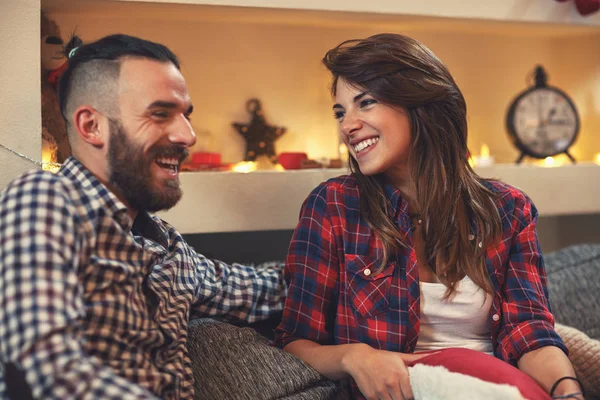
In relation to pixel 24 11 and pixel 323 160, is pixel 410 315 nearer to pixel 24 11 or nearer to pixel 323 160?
pixel 323 160

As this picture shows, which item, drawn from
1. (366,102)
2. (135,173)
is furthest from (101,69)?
(366,102)

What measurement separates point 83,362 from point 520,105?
2267mm

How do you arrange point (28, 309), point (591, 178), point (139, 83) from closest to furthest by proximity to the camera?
point (28, 309) < point (139, 83) < point (591, 178)

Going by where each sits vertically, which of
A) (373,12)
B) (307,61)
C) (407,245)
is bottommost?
(407,245)

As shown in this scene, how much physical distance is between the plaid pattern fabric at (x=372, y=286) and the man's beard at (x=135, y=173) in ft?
1.42

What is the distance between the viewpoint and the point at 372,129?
5.50ft

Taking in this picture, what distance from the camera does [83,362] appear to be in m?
1.07

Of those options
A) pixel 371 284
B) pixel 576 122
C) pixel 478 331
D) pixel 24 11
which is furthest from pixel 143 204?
pixel 576 122

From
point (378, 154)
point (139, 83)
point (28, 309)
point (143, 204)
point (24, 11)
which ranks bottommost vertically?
point (28, 309)

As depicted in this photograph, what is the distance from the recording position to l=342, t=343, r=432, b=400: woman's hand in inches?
55.6

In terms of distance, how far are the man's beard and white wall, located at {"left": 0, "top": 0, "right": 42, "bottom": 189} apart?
1.73 feet

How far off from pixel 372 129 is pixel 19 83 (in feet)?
3.11

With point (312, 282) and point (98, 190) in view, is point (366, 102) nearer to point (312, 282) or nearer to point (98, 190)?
point (312, 282)

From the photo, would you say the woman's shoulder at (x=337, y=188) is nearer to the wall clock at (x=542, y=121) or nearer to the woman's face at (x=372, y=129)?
the woman's face at (x=372, y=129)
